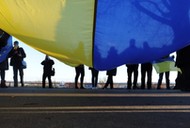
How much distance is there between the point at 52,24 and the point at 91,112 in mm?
1847

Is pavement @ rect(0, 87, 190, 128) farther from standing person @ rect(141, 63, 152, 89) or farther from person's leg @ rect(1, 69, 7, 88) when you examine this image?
standing person @ rect(141, 63, 152, 89)

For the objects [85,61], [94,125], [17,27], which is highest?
[17,27]

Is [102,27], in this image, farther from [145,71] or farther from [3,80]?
→ [3,80]

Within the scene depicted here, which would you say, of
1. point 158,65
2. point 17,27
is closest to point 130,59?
point 17,27

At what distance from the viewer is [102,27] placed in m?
6.12

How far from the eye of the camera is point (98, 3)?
19.8 feet

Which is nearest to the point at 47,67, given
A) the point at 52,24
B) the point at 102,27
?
the point at 102,27

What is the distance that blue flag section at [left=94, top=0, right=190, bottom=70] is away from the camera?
594 cm

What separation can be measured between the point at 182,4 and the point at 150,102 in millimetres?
2994

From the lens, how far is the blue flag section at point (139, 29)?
594 centimetres

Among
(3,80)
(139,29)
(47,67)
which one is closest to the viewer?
(139,29)

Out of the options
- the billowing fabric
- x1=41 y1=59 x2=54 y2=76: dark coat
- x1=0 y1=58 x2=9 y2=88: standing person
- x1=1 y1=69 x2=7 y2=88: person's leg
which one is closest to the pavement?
the billowing fabric

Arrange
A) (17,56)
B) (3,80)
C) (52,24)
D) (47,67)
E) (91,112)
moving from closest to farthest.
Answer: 1. (52,24)
2. (91,112)
3. (3,80)
4. (17,56)
5. (47,67)

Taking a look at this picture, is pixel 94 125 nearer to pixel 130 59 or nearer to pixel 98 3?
pixel 130 59
